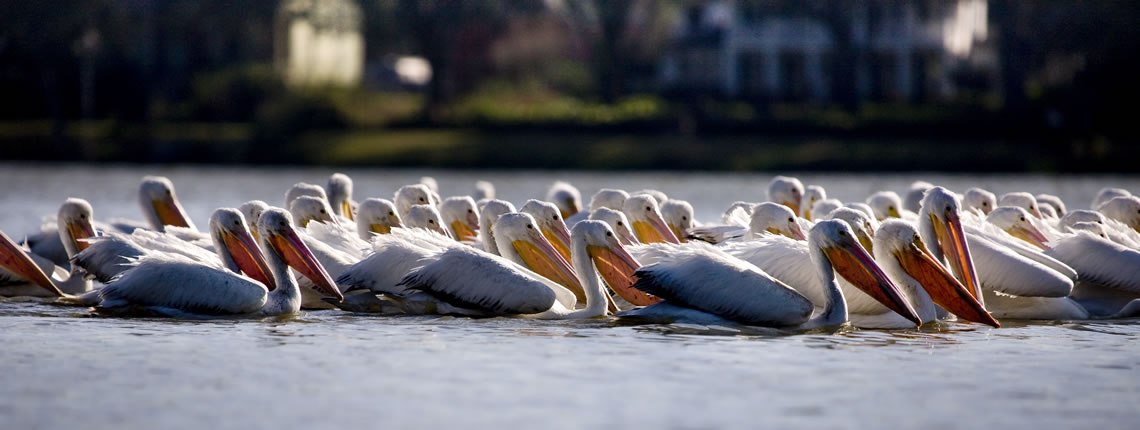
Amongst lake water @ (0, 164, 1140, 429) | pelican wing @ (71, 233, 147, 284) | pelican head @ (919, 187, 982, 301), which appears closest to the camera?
lake water @ (0, 164, 1140, 429)

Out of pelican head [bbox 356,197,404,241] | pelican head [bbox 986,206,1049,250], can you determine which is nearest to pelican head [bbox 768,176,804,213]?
pelican head [bbox 986,206,1049,250]

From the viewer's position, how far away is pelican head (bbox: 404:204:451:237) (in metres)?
9.27

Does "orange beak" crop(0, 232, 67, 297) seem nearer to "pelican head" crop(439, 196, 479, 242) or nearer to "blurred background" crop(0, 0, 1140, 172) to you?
"pelican head" crop(439, 196, 479, 242)

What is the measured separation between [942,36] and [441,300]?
103 ft

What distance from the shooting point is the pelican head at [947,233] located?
7.84 meters

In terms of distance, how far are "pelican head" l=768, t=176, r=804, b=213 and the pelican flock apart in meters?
2.20

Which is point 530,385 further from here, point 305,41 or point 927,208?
point 305,41

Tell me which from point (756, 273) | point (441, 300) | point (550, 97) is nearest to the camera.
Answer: point (756, 273)

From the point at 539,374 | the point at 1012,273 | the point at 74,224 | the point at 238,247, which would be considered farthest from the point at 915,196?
the point at 539,374

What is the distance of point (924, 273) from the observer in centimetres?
752

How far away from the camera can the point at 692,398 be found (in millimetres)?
5527

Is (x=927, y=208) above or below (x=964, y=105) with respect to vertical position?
below

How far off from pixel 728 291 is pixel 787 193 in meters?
4.37

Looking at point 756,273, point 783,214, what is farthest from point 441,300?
point 783,214
